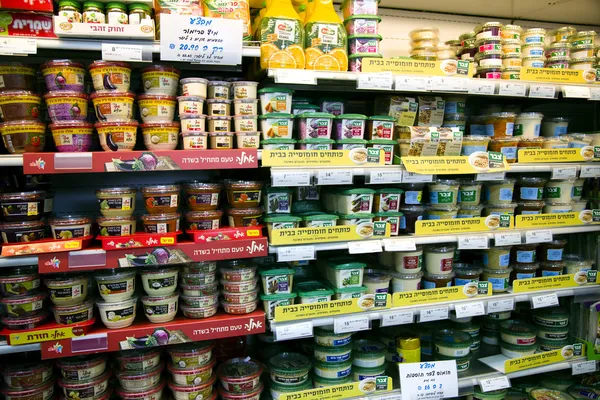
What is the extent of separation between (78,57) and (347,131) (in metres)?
1.29

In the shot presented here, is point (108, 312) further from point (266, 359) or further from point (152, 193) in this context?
point (266, 359)

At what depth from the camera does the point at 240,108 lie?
1.86 meters

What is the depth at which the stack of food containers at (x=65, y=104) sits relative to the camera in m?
1.66

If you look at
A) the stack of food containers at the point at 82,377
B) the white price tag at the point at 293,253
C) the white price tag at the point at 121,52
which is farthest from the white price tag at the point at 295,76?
the stack of food containers at the point at 82,377

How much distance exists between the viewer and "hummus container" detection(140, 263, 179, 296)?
182 cm

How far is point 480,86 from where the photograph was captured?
2094mm

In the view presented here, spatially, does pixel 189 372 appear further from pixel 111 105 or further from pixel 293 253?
pixel 111 105

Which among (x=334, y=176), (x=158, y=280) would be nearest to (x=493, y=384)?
(x=334, y=176)

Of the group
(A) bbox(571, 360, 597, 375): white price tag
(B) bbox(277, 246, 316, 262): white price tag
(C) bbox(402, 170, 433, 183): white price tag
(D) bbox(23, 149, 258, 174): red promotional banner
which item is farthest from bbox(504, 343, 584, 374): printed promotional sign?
(D) bbox(23, 149, 258, 174): red promotional banner

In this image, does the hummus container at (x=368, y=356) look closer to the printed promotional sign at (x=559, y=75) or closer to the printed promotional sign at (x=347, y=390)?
the printed promotional sign at (x=347, y=390)

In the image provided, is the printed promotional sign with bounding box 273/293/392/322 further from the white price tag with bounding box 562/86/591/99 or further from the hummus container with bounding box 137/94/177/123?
the white price tag with bounding box 562/86/591/99

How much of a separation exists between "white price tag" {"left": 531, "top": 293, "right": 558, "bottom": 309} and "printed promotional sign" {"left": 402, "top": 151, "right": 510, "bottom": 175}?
2.40ft

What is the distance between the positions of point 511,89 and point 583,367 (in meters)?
1.59

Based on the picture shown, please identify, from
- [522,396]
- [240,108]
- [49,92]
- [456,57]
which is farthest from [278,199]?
[522,396]
